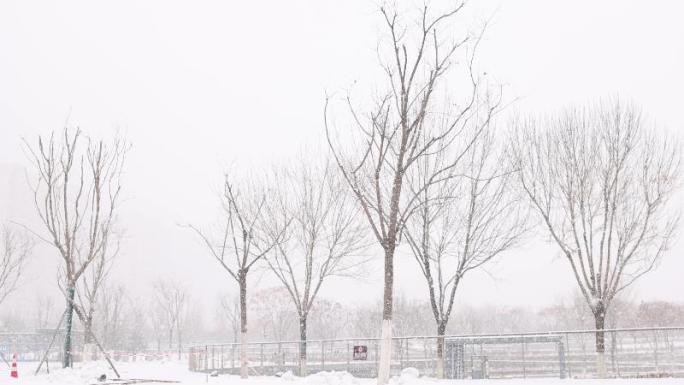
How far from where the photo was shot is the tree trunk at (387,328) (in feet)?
39.9

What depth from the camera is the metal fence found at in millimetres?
19766

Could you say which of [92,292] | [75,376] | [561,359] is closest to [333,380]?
[75,376]

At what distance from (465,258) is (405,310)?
1594 inches

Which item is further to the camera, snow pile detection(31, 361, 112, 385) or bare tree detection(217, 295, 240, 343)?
bare tree detection(217, 295, 240, 343)

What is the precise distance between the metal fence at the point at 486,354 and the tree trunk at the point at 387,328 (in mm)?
3914

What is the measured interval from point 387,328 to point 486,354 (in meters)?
15.0

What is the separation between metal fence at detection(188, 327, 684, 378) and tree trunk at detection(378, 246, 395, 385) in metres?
3.91

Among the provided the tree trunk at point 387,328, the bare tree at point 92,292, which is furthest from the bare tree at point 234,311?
the tree trunk at point 387,328

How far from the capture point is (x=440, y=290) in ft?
76.2

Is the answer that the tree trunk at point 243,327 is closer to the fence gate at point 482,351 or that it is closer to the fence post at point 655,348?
the fence gate at point 482,351

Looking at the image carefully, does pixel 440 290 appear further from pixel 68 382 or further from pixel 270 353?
pixel 68 382

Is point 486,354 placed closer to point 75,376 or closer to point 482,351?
point 482,351

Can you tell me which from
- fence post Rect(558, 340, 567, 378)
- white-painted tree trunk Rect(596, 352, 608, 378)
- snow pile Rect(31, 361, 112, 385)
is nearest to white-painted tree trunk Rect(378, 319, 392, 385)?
snow pile Rect(31, 361, 112, 385)

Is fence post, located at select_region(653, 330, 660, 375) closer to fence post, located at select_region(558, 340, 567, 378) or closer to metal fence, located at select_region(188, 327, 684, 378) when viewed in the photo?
metal fence, located at select_region(188, 327, 684, 378)
